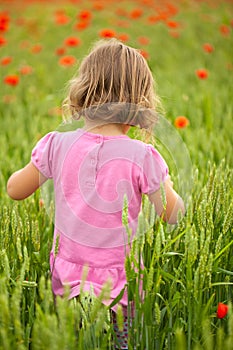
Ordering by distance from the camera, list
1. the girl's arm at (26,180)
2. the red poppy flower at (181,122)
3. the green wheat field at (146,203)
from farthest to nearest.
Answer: the red poppy flower at (181,122) < the girl's arm at (26,180) < the green wheat field at (146,203)

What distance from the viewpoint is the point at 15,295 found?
1058 millimetres

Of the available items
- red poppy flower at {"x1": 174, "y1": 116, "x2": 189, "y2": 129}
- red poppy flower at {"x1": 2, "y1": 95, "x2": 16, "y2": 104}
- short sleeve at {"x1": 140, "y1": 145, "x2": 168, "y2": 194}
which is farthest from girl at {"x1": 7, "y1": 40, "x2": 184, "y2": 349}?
red poppy flower at {"x1": 2, "y1": 95, "x2": 16, "y2": 104}

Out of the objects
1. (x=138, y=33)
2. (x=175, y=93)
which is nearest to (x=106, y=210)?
(x=175, y=93)

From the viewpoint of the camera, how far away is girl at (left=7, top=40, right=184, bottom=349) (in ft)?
4.77

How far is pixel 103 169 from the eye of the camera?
57.5 inches

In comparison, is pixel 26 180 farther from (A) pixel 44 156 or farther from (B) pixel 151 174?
(B) pixel 151 174

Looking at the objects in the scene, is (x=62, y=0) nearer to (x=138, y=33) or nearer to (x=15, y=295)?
(x=138, y=33)

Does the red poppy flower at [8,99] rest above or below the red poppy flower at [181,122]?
below

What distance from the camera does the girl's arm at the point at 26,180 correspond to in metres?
1.57

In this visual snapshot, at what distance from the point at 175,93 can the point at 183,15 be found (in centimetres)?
323

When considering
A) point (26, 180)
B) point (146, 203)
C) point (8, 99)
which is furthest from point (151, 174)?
point (8, 99)

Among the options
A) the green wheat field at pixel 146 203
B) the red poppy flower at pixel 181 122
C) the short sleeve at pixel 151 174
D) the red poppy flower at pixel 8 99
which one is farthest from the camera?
the red poppy flower at pixel 8 99

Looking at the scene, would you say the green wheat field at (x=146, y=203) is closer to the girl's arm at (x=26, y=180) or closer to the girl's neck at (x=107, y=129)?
the girl's arm at (x=26, y=180)

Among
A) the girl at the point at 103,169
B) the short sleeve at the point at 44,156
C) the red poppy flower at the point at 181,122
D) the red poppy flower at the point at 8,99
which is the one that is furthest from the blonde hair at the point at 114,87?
the red poppy flower at the point at 8,99
